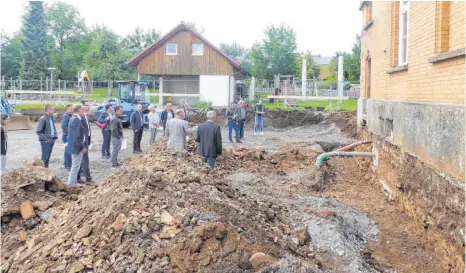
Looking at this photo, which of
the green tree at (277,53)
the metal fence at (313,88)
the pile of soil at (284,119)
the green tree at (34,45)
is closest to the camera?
the pile of soil at (284,119)

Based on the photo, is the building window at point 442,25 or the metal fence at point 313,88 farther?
the metal fence at point 313,88

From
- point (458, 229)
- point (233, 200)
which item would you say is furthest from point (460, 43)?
point (233, 200)

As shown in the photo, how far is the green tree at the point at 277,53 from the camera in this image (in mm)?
58344

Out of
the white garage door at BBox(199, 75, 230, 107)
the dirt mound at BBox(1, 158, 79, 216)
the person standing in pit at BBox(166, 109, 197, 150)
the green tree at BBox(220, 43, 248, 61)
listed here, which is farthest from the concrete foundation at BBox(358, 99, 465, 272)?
the green tree at BBox(220, 43, 248, 61)

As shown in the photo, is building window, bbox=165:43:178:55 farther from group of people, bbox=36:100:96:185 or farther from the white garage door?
group of people, bbox=36:100:96:185

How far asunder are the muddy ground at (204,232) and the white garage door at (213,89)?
29.2 m

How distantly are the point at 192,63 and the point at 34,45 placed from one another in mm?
26874

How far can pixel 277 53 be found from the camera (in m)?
58.2

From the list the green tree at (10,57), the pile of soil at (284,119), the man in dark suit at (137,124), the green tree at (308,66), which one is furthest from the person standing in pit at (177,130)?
the green tree at (10,57)

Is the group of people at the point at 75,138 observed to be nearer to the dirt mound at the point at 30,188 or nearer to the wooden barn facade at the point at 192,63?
the dirt mound at the point at 30,188

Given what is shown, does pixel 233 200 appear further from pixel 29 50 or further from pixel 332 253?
pixel 29 50

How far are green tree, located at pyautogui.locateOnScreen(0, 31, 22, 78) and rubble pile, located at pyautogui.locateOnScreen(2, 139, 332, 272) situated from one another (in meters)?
56.6

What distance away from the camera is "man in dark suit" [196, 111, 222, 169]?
10.2 meters

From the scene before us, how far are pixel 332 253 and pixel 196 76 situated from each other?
116 feet
